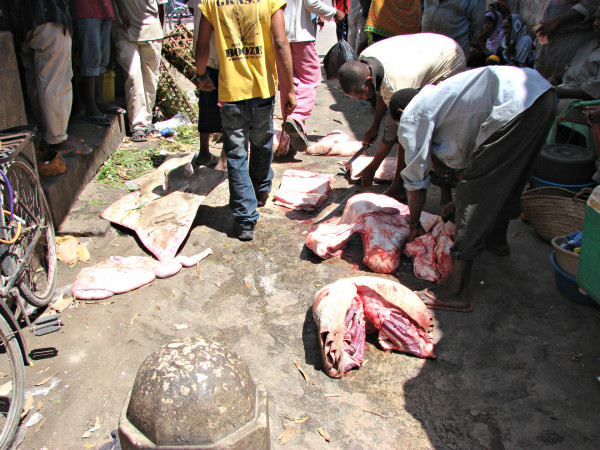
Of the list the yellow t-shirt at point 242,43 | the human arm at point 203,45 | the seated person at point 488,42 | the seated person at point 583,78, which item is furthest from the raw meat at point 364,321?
the seated person at point 488,42

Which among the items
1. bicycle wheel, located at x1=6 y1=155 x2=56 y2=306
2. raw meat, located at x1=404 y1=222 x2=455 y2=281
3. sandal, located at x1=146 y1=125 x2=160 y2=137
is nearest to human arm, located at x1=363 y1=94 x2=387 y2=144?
raw meat, located at x1=404 y1=222 x2=455 y2=281

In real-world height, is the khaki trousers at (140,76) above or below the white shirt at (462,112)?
below

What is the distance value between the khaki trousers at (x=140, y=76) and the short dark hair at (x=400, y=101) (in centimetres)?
382

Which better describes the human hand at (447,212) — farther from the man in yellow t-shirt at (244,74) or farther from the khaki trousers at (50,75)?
the khaki trousers at (50,75)

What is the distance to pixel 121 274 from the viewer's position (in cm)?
368

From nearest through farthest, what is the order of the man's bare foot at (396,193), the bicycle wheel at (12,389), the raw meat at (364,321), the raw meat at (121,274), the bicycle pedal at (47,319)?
the bicycle wheel at (12,389)
the raw meat at (364,321)
the bicycle pedal at (47,319)
the raw meat at (121,274)
the man's bare foot at (396,193)

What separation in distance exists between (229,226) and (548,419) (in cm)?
299

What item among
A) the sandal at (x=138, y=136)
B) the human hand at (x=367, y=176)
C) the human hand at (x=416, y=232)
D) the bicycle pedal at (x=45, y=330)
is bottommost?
the sandal at (x=138, y=136)

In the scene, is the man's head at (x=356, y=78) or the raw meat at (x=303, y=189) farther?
the raw meat at (x=303, y=189)

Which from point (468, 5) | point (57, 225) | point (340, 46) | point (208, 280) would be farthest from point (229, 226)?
point (468, 5)

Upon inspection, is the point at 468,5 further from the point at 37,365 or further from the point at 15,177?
the point at 37,365

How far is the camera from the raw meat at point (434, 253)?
11.8 feet

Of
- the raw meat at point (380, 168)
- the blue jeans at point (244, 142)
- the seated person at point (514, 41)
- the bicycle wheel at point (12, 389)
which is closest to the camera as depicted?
the bicycle wheel at point (12, 389)

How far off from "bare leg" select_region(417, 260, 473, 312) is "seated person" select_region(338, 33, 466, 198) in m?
1.55
